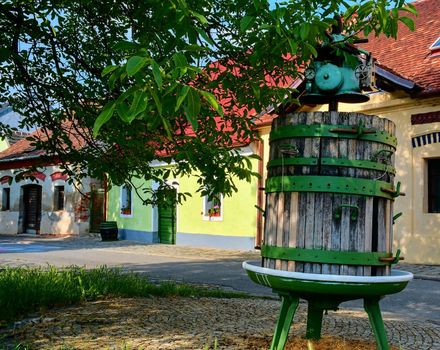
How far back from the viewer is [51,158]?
7277 millimetres

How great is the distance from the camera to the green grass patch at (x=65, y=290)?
5.72m

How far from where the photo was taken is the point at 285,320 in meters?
3.60

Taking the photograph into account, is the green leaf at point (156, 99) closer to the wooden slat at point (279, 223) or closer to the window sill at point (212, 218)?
→ the wooden slat at point (279, 223)

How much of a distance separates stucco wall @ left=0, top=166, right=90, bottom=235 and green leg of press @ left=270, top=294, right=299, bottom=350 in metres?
21.2

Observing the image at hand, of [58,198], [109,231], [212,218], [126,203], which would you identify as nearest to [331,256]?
[212,218]

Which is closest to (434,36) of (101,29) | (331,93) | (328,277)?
(101,29)

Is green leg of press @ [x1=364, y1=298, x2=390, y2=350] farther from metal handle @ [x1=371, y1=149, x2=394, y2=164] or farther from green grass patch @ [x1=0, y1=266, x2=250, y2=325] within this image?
green grass patch @ [x1=0, y1=266, x2=250, y2=325]

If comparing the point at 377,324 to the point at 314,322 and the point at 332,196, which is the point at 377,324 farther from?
the point at 332,196

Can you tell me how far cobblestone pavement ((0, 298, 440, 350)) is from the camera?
4.40m

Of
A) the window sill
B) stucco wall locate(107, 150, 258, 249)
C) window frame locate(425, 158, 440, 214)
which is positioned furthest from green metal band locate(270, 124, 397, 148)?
the window sill

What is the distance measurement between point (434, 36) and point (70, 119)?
38.8ft

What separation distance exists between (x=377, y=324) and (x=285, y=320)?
0.59 meters

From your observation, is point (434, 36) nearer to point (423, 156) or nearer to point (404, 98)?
point (404, 98)

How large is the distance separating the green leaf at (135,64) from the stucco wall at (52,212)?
74.3ft
